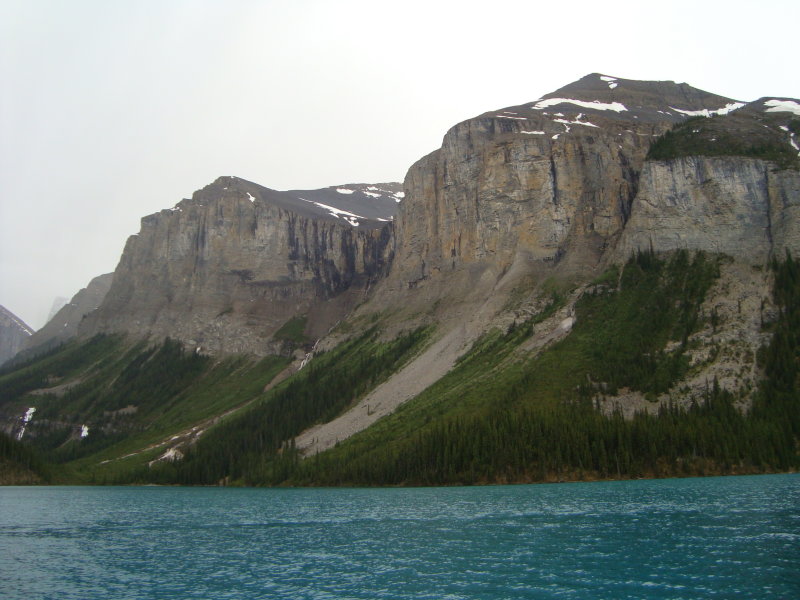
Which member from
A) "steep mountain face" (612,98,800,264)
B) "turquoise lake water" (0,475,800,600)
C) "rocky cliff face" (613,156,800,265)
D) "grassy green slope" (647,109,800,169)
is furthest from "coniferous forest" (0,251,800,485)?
"grassy green slope" (647,109,800,169)

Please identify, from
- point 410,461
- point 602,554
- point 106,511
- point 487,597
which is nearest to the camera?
point 487,597

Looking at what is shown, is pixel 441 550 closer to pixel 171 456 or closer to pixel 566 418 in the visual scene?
pixel 566 418

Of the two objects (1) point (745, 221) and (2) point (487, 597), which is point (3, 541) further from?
(1) point (745, 221)

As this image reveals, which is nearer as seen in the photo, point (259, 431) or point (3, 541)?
point (3, 541)

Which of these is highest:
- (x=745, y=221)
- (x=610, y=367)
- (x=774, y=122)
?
(x=774, y=122)

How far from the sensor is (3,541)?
194 feet

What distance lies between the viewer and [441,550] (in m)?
46.0

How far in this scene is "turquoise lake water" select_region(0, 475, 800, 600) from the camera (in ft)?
113

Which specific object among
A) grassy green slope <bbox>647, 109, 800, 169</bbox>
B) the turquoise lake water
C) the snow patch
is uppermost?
grassy green slope <bbox>647, 109, 800, 169</bbox>

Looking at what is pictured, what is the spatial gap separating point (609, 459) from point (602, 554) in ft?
246

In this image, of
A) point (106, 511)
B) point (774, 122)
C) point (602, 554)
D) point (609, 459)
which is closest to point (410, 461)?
point (609, 459)

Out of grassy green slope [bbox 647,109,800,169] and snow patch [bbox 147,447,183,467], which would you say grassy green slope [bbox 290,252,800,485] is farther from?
snow patch [bbox 147,447,183,467]

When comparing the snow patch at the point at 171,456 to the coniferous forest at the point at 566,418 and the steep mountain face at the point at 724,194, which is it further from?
the steep mountain face at the point at 724,194

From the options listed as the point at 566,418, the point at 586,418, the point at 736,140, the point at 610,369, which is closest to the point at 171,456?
the point at 566,418
